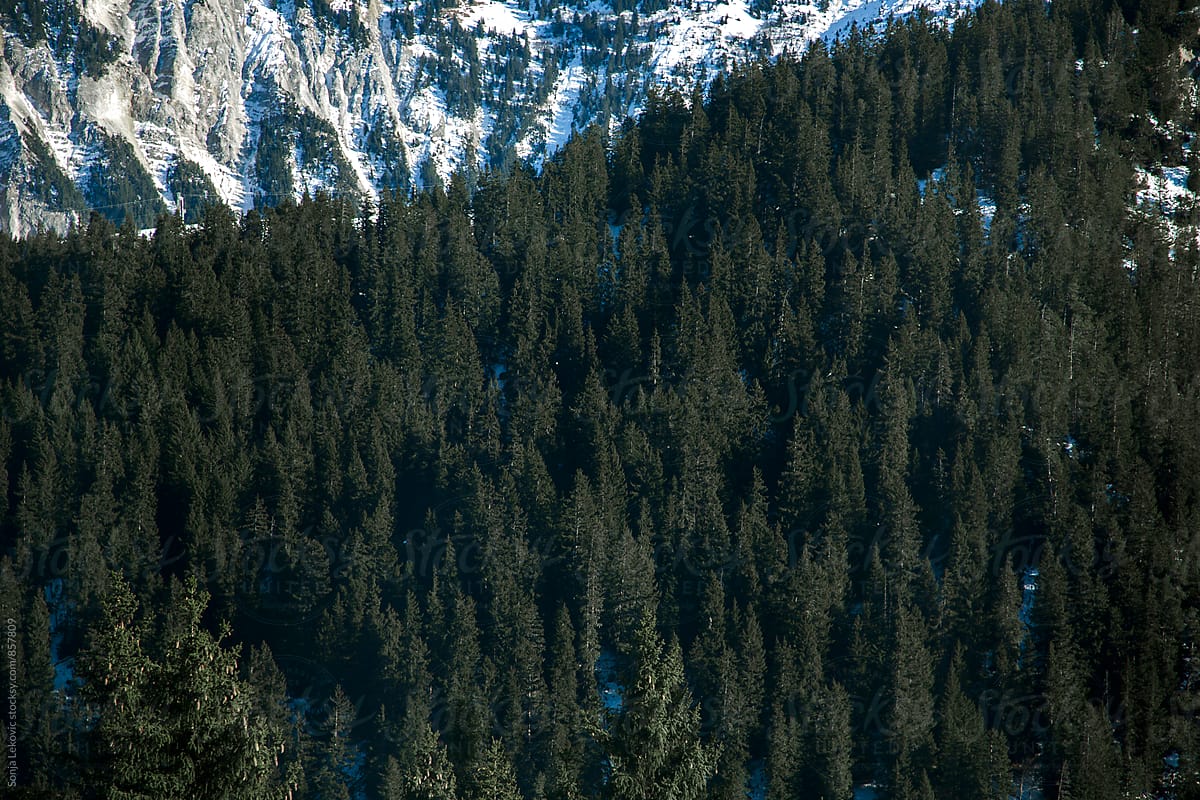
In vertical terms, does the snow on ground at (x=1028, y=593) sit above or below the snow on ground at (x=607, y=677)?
above

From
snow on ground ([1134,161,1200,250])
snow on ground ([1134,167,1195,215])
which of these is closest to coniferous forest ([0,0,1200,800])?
snow on ground ([1134,161,1200,250])

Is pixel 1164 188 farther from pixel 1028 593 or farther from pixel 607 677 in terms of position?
pixel 607 677

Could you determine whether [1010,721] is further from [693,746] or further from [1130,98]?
[1130,98]

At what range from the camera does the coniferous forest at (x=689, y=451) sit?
253 feet

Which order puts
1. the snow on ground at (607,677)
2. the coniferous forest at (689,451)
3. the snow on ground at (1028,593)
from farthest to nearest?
the snow on ground at (607,677) → the snow on ground at (1028,593) → the coniferous forest at (689,451)

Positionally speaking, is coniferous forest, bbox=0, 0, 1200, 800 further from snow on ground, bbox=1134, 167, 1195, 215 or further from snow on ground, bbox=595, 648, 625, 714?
snow on ground, bbox=1134, 167, 1195, 215

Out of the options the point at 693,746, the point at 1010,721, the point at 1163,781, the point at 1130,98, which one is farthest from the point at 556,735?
the point at 1130,98

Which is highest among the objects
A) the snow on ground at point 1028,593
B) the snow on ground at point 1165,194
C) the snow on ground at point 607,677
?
the snow on ground at point 1165,194

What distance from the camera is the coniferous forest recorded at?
77062mm

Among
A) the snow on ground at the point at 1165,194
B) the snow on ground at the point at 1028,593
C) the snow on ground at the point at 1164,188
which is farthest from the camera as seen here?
the snow on ground at the point at 1164,188

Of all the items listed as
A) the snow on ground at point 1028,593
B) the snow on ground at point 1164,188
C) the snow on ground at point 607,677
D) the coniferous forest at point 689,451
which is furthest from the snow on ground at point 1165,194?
the snow on ground at point 607,677

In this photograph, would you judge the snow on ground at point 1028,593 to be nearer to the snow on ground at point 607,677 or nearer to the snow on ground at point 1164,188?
the snow on ground at point 607,677

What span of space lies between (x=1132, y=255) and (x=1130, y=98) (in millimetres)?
34772

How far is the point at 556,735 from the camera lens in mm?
74812
